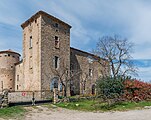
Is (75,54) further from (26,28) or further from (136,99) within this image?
(136,99)

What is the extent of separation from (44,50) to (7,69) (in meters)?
14.2

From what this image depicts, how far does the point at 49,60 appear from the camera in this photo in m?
28.0

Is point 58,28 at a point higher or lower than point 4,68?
higher

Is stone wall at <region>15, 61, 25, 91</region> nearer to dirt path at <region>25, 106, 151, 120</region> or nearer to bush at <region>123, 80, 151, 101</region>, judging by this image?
bush at <region>123, 80, 151, 101</region>

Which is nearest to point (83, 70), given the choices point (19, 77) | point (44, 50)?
point (44, 50)

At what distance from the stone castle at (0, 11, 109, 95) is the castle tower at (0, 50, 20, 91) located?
0.45 m

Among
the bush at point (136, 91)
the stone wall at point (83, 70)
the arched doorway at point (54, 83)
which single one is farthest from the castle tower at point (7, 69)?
the bush at point (136, 91)

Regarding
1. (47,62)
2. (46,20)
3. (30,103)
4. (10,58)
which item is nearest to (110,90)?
(30,103)

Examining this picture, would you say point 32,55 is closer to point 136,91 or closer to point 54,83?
point 54,83

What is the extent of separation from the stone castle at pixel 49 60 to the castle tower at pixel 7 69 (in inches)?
17.8

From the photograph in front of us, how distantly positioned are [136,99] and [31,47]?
16.8 meters

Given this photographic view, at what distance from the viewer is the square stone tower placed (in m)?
27.0

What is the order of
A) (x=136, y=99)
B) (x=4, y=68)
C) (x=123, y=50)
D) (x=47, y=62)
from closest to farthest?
1. (x=136, y=99)
2. (x=47, y=62)
3. (x=123, y=50)
4. (x=4, y=68)

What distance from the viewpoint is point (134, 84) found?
22109 mm
